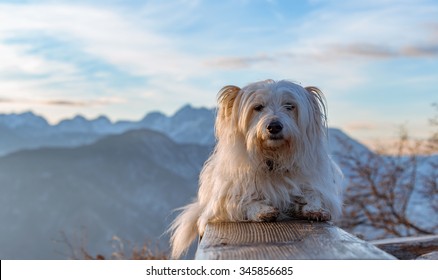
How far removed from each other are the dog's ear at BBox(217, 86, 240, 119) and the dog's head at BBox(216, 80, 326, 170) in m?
0.04

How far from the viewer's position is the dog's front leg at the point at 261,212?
4.70 meters

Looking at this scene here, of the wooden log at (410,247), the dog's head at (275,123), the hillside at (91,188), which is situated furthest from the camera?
the hillside at (91,188)

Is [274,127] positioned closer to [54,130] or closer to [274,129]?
[274,129]

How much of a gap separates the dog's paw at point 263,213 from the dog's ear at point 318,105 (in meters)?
0.84

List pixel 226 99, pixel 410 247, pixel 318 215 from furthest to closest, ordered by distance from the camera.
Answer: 1. pixel 410 247
2. pixel 226 99
3. pixel 318 215

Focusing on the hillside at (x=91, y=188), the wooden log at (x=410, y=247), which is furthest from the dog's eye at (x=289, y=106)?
the hillside at (x=91, y=188)

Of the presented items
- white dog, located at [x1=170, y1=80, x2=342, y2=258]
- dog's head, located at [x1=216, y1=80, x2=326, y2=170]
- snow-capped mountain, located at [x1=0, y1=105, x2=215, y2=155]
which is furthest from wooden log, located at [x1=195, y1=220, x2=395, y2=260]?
snow-capped mountain, located at [x1=0, y1=105, x2=215, y2=155]

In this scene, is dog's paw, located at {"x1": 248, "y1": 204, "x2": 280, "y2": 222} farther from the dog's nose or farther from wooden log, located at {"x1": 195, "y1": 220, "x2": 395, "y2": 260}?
the dog's nose

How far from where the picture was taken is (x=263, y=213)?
471 centimetres

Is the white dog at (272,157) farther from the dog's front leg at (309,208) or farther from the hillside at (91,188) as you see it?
the hillside at (91,188)

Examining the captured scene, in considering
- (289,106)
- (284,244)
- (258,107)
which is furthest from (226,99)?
(284,244)

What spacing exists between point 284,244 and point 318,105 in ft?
5.99
